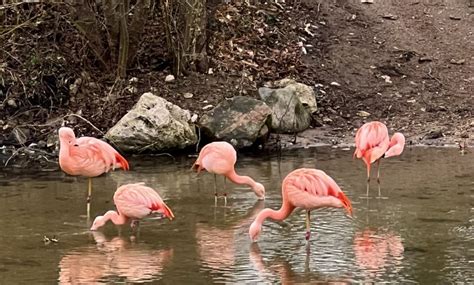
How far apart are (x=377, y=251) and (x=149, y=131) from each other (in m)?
5.10

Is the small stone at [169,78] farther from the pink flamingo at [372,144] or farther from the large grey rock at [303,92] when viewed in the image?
the pink flamingo at [372,144]

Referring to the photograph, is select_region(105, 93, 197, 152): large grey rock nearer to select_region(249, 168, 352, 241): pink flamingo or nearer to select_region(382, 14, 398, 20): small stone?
select_region(249, 168, 352, 241): pink flamingo

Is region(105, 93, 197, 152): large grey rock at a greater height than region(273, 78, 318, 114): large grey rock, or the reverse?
region(273, 78, 318, 114): large grey rock

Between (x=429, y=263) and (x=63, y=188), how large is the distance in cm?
427

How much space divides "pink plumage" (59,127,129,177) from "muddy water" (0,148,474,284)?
0.35 m

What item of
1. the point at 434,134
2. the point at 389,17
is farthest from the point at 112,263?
the point at 389,17

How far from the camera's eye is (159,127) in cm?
1073

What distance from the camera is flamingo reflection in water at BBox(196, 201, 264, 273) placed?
5.90 m

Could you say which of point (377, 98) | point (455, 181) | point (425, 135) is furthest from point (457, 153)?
point (377, 98)

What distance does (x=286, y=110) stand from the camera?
11.6 m

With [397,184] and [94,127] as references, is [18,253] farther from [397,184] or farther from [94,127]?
[94,127]

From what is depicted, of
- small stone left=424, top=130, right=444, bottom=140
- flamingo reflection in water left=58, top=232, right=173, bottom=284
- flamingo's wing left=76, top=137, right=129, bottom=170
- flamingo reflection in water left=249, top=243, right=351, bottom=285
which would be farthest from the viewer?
small stone left=424, top=130, right=444, bottom=140

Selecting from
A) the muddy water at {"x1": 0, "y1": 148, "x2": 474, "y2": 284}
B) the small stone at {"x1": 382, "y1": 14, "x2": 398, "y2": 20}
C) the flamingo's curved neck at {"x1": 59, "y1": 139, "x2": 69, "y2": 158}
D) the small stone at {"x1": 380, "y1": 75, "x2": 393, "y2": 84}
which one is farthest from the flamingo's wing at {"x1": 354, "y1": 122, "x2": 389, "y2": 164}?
the small stone at {"x1": 382, "y1": 14, "x2": 398, "y2": 20}

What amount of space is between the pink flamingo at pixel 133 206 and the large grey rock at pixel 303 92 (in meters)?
5.44
